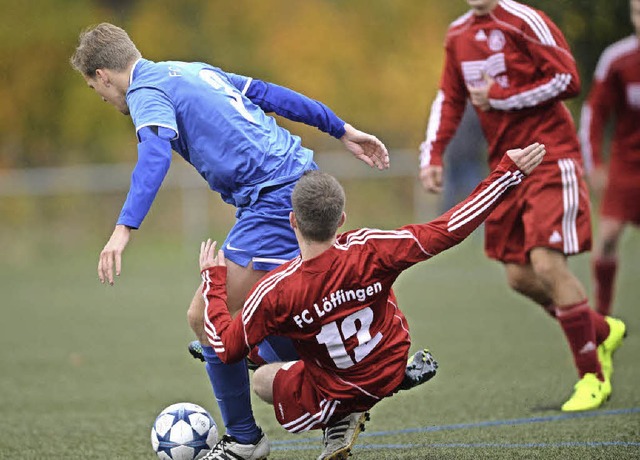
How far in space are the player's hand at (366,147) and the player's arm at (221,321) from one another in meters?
0.94

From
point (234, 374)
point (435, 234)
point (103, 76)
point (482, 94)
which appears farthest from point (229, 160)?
point (482, 94)

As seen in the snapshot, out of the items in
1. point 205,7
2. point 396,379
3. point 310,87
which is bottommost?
point 310,87

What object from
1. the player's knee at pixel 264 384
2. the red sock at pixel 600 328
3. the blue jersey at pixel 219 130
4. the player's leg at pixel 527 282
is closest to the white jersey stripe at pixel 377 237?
the blue jersey at pixel 219 130

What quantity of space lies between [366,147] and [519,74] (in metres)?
1.29

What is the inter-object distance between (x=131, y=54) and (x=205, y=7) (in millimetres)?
18882

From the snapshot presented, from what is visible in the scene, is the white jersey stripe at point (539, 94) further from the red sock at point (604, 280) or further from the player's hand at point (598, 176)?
the red sock at point (604, 280)

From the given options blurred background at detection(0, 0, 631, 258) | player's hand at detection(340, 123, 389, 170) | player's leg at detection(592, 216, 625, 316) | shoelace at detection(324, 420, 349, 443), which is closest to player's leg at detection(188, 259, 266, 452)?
shoelace at detection(324, 420, 349, 443)

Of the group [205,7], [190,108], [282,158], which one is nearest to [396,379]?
[282,158]

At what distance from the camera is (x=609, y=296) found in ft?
25.1

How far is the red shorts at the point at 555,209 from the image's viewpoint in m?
5.83

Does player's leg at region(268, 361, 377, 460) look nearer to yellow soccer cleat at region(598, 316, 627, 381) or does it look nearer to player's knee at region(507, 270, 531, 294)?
player's knee at region(507, 270, 531, 294)

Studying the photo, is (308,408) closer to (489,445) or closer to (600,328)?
(489,445)

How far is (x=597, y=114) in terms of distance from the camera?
736 cm

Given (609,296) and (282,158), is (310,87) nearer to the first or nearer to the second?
(609,296)
